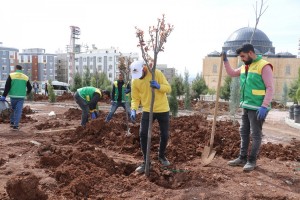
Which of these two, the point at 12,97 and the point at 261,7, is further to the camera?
the point at 12,97

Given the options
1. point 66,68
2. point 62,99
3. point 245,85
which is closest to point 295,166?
point 245,85

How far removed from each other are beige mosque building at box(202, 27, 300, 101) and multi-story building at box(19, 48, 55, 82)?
5319cm

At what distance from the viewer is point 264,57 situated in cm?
4284

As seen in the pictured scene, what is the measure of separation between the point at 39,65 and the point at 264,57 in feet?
208

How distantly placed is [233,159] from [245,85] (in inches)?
51.7

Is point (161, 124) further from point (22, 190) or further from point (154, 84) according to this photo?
point (22, 190)

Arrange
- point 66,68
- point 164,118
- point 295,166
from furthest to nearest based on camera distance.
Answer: point 66,68
point 295,166
point 164,118

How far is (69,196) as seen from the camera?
3.37m

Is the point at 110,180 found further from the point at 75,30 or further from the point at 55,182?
the point at 75,30

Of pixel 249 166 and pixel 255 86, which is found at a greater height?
pixel 255 86

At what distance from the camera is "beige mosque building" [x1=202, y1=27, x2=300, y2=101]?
1684 inches

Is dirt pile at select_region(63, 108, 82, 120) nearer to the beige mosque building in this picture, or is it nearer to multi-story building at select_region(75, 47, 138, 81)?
the beige mosque building

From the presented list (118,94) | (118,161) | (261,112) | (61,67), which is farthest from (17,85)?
(61,67)

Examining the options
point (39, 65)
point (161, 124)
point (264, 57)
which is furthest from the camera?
point (39, 65)
